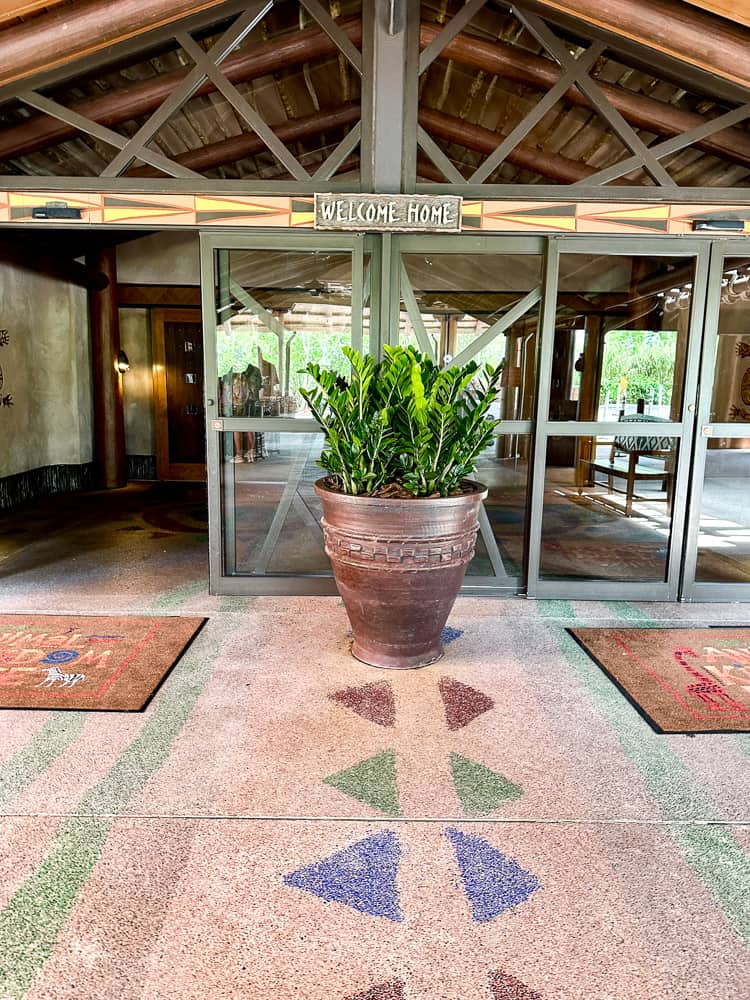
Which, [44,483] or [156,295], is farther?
[156,295]

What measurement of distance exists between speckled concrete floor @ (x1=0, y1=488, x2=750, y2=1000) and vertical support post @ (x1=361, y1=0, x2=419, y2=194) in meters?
2.68

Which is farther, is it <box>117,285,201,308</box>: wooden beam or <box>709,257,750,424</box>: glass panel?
<box>117,285,201,308</box>: wooden beam

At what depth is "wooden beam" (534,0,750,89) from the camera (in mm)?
3148

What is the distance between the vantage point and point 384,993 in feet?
4.63

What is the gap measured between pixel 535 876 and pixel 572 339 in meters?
3.14

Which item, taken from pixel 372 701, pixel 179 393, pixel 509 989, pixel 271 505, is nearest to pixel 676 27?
pixel 271 505

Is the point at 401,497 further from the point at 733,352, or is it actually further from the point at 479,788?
the point at 733,352

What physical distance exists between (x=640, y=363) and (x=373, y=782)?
3.09 metres

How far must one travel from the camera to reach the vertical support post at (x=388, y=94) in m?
3.49

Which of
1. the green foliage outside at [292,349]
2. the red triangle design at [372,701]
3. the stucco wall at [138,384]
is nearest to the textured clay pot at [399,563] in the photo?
the red triangle design at [372,701]

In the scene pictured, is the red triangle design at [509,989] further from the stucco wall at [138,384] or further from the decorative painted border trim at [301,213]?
the stucco wall at [138,384]

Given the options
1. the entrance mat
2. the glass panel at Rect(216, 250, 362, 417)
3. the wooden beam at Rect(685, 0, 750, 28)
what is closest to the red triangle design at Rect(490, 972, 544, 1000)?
the entrance mat

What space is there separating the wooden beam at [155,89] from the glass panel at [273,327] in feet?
2.98

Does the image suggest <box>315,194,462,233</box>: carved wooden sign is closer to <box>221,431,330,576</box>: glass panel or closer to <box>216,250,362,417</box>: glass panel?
<box>216,250,362,417</box>: glass panel
